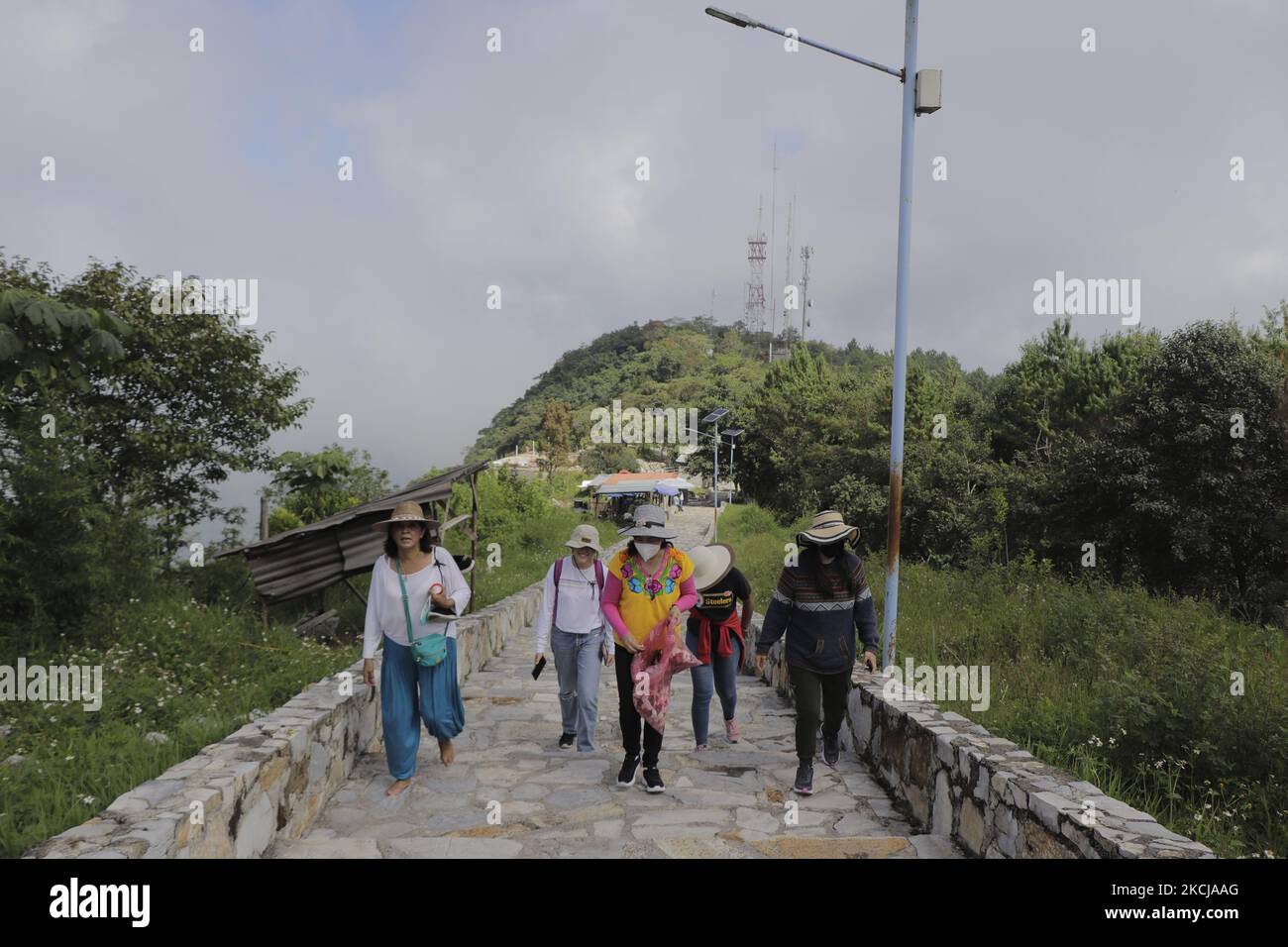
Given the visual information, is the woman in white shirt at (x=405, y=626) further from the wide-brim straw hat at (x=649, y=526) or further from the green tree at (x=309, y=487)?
the green tree at (x=309, y=487)

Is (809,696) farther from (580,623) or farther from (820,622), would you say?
(580,623)

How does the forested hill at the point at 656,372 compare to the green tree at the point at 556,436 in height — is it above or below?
above

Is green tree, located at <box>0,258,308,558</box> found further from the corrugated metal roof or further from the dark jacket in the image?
the dark jacket

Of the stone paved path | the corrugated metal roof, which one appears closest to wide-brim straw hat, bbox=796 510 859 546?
the stone paved path

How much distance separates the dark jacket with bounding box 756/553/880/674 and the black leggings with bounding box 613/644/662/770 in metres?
1.02

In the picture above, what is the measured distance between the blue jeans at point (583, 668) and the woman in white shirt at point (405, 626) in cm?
102

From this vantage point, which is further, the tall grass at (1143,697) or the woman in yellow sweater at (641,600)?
the woman in yellow sweater at (641,600)

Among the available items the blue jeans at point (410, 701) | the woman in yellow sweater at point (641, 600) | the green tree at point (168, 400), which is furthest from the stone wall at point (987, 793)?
the green tree at point (168, 400)

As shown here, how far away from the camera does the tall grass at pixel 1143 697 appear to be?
4531 millimetres

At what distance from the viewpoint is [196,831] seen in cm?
351

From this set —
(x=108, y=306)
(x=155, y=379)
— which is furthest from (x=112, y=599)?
(x=108, y=306)

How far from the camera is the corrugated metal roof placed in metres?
10.3

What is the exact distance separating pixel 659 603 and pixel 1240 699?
12.0ft

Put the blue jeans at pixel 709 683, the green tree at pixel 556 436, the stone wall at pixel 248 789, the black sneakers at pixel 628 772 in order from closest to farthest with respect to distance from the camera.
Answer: the stone wall at pixel 248 789 < the black sneakers at pixel 628 772 < the blue jeans at pixel 709 683 < the green tree at pixel 556 436
